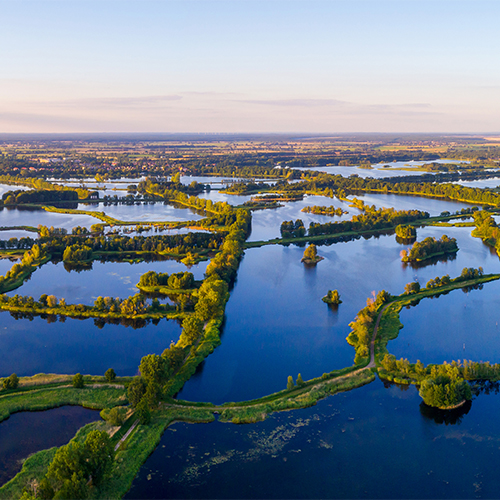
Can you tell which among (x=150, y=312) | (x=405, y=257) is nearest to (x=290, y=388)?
(x=150, y=312)

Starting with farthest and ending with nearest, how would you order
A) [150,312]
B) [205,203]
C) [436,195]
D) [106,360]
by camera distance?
1. [436,195]
2. [205,203]
3. [150,312]
4. [106,360]

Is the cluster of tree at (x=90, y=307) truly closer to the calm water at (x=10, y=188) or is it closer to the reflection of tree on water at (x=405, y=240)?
the reflection of tree on water at (x=405, y=240)

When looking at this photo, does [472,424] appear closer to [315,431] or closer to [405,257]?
[315,431]

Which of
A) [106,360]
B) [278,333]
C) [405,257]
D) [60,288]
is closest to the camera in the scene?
[106,360]

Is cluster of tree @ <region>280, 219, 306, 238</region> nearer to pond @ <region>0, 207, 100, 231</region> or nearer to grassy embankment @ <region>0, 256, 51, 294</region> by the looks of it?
pond @ <region>0, 207, 100, 231</region>

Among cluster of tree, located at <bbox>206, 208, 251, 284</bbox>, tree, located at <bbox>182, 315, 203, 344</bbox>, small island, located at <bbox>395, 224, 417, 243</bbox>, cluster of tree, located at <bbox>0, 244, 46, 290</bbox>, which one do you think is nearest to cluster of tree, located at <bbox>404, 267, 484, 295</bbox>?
small island, located at <bbox>395, 224, 417, 243</bbox>

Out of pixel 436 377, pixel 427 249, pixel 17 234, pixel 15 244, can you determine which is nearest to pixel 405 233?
pixel 427 249
